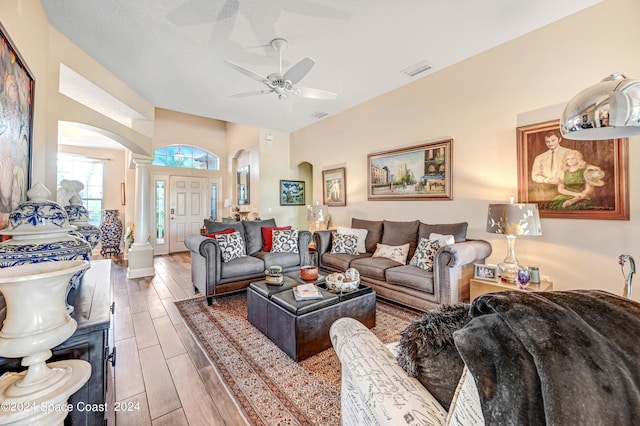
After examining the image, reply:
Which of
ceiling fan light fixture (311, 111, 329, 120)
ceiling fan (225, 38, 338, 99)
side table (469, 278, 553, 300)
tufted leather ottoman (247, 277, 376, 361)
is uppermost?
ceiling fan light fixture (311, 111, 329, 120)

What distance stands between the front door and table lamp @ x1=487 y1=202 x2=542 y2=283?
6.44 m

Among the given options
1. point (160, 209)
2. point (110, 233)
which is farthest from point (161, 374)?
point (110, 233)

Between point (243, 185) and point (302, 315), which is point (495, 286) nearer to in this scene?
point (302, 315)

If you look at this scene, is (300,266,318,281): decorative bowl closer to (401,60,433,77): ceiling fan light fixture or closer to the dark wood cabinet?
the dark wood cabinet

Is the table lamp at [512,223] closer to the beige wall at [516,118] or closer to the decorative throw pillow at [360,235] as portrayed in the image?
the beige wall at [516,118]

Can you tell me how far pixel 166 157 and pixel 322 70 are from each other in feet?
16.9

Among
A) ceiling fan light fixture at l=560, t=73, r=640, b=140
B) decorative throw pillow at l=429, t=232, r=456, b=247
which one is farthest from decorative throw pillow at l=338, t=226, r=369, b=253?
ceiling fan light fixture at l=560, t=73, r=640, b=140

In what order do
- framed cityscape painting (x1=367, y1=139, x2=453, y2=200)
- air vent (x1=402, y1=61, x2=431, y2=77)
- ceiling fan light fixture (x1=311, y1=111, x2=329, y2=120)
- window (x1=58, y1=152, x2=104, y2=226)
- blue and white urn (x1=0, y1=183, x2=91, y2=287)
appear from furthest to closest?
window (x1=58, y1=152, x2=104, y2=226)
ceiling fan light fixture (x1=311, y1=111, x2=329, y2=120)
framed cityscape painting (x1=367, y1=139, x2=453, y2=200)
air vent (x1=402, y1=61, x2=431, y2=77)
blue and white urn (x1=0, y1=183, x2=91, y2=287)

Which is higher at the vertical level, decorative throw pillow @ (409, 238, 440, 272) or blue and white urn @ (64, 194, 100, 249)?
blue and white urn @ (64, 194, 100, 249)

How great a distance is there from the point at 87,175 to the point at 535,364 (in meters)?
8.82

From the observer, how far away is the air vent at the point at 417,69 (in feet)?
10.6

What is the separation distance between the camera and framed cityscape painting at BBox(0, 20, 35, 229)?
1.25 meters

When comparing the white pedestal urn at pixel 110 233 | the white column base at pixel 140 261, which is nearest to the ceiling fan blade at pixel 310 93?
the white column base at pixel 140 261

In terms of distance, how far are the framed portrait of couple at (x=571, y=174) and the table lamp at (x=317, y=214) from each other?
3.26 metres
